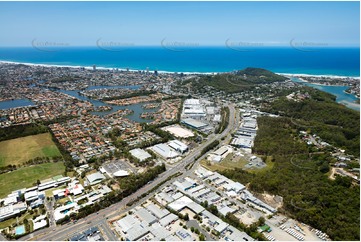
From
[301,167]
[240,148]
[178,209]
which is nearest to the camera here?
[178,209]

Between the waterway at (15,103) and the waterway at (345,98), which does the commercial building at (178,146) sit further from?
the waterway at (15,103)

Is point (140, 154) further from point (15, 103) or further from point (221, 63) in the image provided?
point (221, 63)

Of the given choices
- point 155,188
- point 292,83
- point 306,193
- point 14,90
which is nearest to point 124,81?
point 14,90

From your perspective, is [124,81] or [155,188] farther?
[124,81]

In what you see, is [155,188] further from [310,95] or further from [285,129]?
[310,95]

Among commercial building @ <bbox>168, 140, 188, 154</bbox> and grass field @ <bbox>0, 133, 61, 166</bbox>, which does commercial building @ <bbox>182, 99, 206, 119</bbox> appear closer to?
commercial building @ <bbox>168, 140, 188, 154</bbox>

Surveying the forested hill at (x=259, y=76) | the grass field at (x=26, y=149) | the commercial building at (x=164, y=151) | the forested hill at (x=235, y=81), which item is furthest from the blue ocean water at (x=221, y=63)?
the grass field at (x=26, y=149)
